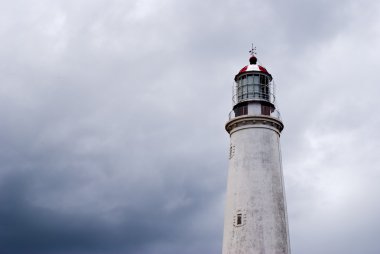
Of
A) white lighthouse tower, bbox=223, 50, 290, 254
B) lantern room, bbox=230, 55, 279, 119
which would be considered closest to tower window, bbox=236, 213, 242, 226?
white lighthouse tower, bbox=223, 50, 290, 254

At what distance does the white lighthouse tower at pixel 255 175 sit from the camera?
97.0 feet

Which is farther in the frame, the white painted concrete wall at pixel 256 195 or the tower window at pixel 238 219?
the tower window at pixel 238 219

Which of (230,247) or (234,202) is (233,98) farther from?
(230,247)

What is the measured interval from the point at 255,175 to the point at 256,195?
117cm

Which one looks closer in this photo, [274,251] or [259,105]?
[274,251]

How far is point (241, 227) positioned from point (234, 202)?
1.56 m

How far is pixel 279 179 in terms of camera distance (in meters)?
31.3

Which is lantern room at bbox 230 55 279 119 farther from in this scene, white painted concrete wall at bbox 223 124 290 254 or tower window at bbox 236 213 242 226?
tower window at bbox 236 213 242 226

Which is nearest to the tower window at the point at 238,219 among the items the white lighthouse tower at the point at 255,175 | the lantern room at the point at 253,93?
the white lighthouse tower at the point at 255,175

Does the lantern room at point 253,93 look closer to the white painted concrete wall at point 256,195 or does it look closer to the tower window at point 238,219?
the white painted concrete wall at point 256,195

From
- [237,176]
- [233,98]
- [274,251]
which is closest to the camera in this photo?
[274,251]

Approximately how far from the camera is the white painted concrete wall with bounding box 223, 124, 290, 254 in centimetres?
2947

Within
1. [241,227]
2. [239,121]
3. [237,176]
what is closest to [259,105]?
[239,121]

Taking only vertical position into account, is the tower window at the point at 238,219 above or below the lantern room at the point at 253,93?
below
